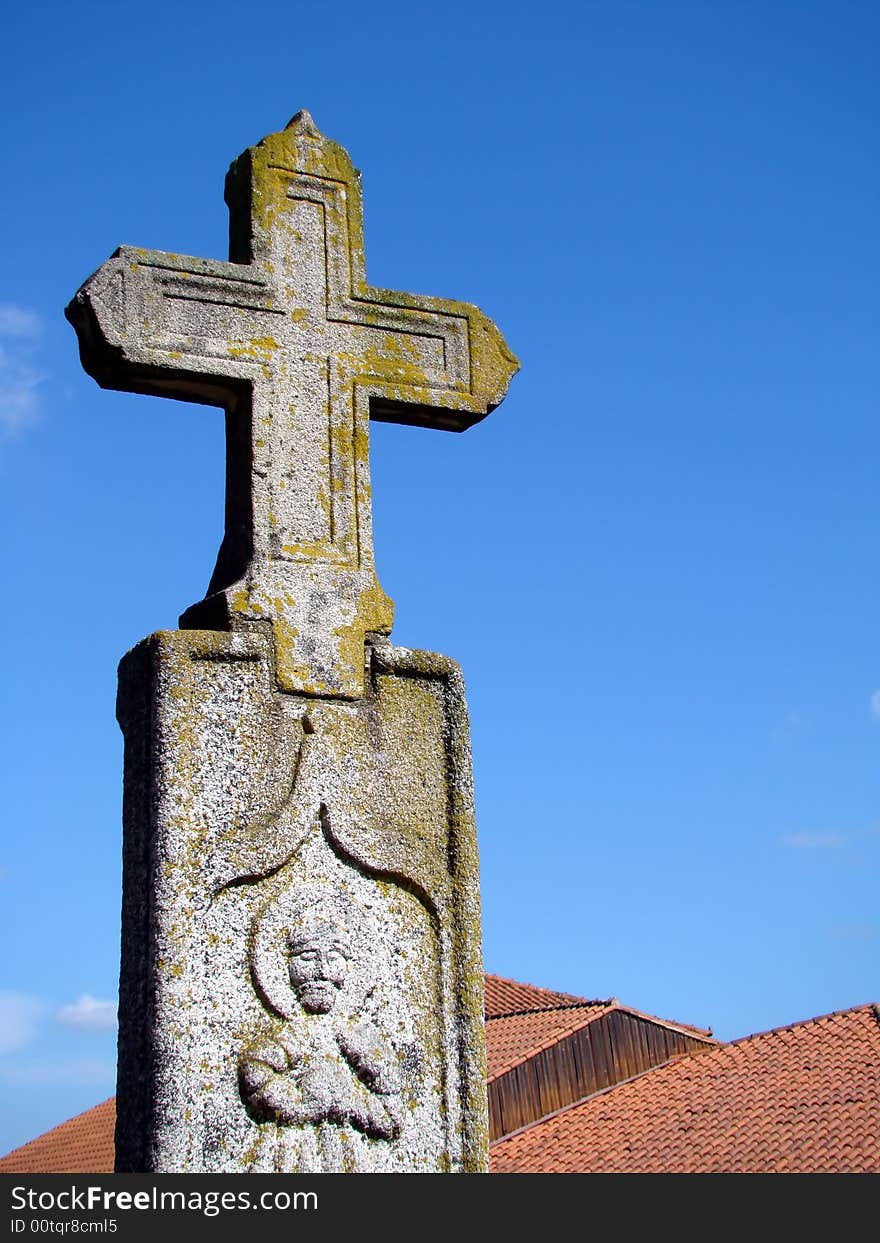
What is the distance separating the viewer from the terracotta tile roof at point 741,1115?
1689 cm

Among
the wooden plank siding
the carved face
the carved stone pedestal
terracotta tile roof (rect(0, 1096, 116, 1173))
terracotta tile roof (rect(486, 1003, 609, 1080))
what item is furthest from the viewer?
terracotta tile roof (rect(0, 1096, 116, 1173))

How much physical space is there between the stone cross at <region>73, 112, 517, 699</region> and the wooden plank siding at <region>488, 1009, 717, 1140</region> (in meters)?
17.9

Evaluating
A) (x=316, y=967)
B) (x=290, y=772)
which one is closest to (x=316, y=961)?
(x=316, y=967)

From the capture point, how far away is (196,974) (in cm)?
361

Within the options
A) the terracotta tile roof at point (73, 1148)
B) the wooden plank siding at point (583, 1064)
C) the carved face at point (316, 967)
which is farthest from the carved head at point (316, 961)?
the terracotta tile roof at point (73, 1148)

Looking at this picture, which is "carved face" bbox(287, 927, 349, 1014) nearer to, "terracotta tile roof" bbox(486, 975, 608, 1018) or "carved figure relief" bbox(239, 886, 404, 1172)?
"carved figure relief" bbox(239, 886, 404, 1172)

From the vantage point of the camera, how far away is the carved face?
372 centimetres

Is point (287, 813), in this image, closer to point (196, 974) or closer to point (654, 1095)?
point (196, 974)

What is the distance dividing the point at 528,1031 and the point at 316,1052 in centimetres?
2030

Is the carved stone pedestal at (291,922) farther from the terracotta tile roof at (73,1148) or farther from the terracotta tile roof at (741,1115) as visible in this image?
the terracotta tile roof at (73,1148)

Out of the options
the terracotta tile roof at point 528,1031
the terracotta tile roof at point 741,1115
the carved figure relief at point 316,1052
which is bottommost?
the carved figure relief at point 316,1052

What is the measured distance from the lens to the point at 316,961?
12.3 ft

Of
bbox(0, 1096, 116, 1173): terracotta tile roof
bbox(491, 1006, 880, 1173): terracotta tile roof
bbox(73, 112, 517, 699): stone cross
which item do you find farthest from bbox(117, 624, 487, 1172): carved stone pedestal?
bbox(0, 1096, 116, 1173): terracotta tile roof

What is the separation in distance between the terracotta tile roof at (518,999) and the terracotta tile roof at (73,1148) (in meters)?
6.97
